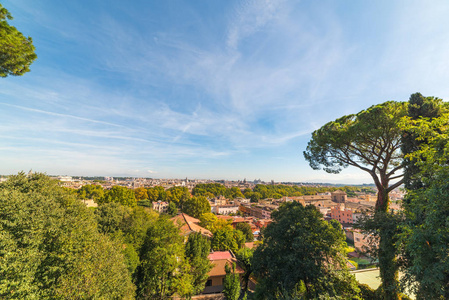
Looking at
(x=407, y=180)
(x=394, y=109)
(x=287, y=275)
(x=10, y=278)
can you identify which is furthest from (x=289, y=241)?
(x=10, y=278)

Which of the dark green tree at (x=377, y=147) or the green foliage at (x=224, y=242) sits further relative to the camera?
the green foliage at (x=224, y=242)

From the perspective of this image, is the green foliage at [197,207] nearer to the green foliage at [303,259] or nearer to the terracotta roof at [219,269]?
the terracotta roof at [219,269]

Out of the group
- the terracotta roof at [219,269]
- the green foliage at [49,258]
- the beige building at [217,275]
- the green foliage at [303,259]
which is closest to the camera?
the green foliage at [49,258]

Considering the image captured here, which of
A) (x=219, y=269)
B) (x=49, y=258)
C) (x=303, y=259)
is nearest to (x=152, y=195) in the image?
(x=219, y=269)

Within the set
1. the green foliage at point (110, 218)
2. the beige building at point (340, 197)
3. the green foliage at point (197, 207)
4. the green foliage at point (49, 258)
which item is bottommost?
the beige building at point (340, 197)

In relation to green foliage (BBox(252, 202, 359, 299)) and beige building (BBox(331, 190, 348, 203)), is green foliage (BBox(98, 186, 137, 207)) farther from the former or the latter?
beige building (BBox(331, 190, 348, 203))

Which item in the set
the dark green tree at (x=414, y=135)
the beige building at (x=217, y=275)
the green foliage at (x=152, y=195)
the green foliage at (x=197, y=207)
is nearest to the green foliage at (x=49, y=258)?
the beige building at (x=217, y=275)
